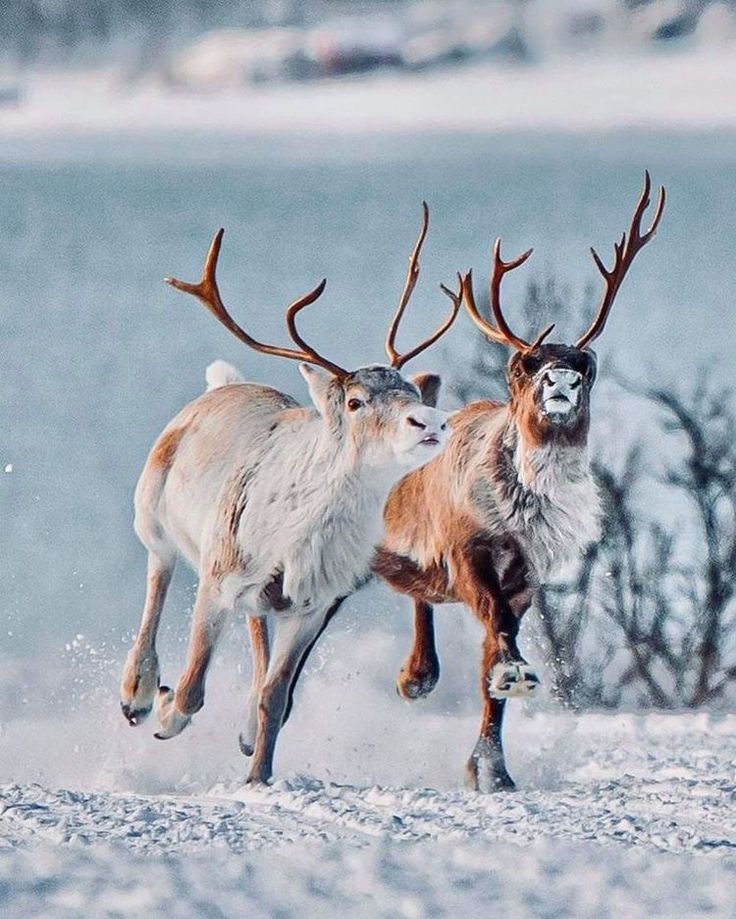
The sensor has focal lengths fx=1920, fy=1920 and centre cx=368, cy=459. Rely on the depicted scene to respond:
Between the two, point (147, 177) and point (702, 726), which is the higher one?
point (147, 177)

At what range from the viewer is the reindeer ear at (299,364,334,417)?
25.1 ft

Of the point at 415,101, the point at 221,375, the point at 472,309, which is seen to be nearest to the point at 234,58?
the point at 415,101

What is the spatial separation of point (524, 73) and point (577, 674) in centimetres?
407

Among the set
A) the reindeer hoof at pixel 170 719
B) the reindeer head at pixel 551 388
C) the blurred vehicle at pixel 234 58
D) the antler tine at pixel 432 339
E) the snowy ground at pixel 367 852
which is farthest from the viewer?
the blurred vehicle at pixel 234 58

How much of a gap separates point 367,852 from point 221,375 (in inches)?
112

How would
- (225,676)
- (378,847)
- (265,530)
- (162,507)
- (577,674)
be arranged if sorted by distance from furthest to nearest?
(577,674) < (225,676) < (162,507) < (265,530) < (378,847)

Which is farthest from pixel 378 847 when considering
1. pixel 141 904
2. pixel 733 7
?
pixel 733 7

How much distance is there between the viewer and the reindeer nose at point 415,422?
7.30 m

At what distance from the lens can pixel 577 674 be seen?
40.1 ft

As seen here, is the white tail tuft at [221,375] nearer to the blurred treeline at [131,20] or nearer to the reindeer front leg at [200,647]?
the reindeer front leg at [200,647]

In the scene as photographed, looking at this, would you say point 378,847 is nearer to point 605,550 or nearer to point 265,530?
point 265,530

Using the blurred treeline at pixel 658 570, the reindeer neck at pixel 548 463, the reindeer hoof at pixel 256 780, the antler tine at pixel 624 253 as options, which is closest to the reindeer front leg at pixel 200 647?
the reindeer hoof at pixel 256 780

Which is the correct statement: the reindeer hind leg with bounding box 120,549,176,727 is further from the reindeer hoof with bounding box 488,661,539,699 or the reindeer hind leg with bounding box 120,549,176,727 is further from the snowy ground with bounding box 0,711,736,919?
the reindeer hoof with bounding box 488,661,539,699

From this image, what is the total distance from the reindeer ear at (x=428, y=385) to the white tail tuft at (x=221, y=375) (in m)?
0.86
